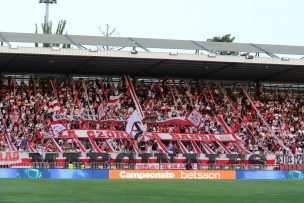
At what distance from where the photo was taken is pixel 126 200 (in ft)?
66.6

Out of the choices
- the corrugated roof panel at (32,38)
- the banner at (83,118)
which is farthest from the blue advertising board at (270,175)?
the corrugated roof panel at (32,38)

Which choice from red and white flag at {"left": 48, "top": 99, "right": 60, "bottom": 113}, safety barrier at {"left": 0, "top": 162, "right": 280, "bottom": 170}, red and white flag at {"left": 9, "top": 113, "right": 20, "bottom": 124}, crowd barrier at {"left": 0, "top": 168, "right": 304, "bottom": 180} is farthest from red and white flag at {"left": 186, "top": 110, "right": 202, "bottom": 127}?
red and white flag at {"left": 9, "top": 113, "right": 20, "bottom": 124}

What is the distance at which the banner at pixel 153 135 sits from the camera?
145 feet

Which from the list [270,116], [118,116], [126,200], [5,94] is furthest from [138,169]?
[126,200]

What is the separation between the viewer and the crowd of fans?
43812mm

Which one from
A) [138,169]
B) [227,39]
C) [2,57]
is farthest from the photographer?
[227,39]

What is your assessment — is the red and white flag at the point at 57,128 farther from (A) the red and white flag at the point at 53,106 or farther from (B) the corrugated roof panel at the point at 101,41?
(B) the corrugated roof panel at the point at 101,41

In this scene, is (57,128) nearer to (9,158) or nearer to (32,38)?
(32,38)

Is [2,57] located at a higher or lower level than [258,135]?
higher

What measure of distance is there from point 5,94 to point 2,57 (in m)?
3.11

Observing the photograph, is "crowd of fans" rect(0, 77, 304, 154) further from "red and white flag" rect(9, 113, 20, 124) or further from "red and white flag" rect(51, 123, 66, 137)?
"red and white flag" rect(51, 123, 66, 137)

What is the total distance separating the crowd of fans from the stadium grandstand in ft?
0.22

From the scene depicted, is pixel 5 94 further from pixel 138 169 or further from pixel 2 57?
pixel 138 169

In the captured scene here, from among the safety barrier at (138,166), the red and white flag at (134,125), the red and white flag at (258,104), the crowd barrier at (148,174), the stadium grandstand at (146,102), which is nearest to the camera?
the crowd barrier at (148,174)
